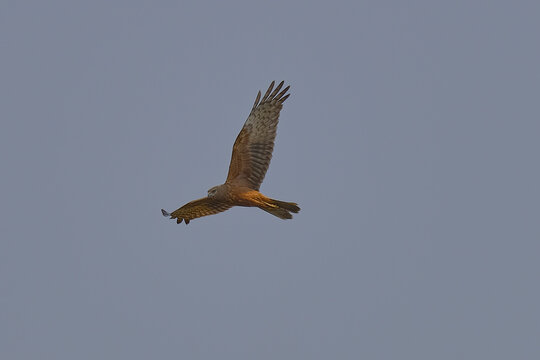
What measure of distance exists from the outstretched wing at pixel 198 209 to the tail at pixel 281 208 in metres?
1.48

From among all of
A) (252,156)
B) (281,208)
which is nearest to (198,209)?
(252,156)

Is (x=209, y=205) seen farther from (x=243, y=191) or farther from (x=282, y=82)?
(x=282, y=82)

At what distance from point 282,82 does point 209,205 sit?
132 inches

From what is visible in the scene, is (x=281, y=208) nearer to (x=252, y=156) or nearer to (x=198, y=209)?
(x=252, y=156)

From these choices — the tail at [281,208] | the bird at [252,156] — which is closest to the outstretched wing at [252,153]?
the bird at [252,156]

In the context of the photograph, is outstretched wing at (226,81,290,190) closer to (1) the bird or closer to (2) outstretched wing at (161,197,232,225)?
(1) the bird

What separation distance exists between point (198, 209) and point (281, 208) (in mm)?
2732

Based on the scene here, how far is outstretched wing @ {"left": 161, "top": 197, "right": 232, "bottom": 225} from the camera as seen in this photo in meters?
20.1

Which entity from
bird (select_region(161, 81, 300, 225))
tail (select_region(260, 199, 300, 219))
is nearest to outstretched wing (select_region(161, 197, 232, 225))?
bird (select_region(161, 81, 300, 225))

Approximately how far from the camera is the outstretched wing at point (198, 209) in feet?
65.9

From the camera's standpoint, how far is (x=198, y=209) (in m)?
20.5

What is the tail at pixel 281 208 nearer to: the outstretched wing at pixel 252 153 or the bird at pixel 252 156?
the bird at pixel 252 156

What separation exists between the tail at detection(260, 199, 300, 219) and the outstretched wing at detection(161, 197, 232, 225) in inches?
58.2

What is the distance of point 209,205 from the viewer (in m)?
20.3
